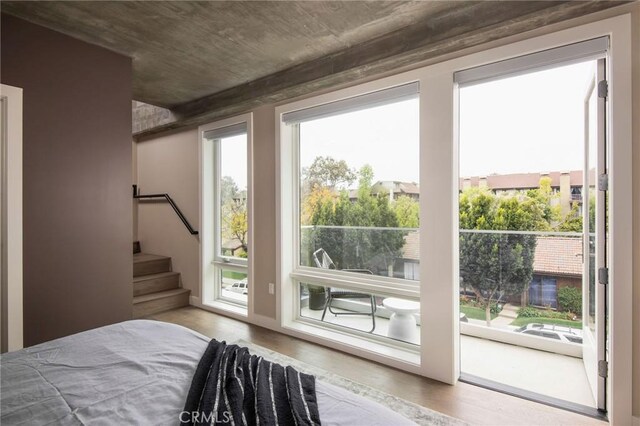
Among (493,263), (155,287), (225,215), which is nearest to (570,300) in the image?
(493,263)

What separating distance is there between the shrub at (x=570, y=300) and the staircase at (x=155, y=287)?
14.0 feet

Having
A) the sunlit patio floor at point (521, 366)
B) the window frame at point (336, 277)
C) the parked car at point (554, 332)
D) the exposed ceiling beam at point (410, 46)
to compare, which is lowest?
the sunlit patio floor at point (521, 366)

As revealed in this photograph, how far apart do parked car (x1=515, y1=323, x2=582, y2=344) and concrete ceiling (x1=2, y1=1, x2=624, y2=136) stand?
2522 mm

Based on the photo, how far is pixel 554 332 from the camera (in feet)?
9.82

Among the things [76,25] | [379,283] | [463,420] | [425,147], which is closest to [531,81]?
[425,147]

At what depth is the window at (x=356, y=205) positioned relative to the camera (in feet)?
9.47

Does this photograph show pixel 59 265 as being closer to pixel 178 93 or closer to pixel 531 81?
pixel 178 93

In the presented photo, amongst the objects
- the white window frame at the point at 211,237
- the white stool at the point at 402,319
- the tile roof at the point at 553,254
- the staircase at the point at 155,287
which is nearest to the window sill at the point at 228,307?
the white window frame at the point at 211,237

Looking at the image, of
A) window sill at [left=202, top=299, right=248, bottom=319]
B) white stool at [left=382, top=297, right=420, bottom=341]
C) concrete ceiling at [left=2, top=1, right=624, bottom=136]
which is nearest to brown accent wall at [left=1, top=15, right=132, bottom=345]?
concrete ceiling at [left=2, top=1, right=624, bottom=136]

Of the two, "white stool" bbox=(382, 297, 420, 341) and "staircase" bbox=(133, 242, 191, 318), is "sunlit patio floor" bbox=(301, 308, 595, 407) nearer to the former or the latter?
"white stool" bbox=(382, 297, 420, 341)

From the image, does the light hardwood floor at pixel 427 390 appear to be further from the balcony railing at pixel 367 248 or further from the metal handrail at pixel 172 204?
the metal handrail at pixel 172 204

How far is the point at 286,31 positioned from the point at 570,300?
328cm

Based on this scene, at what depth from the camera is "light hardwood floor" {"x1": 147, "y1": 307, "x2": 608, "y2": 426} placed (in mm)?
2018

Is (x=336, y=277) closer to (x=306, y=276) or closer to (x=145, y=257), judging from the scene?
(x=306, y=276)
